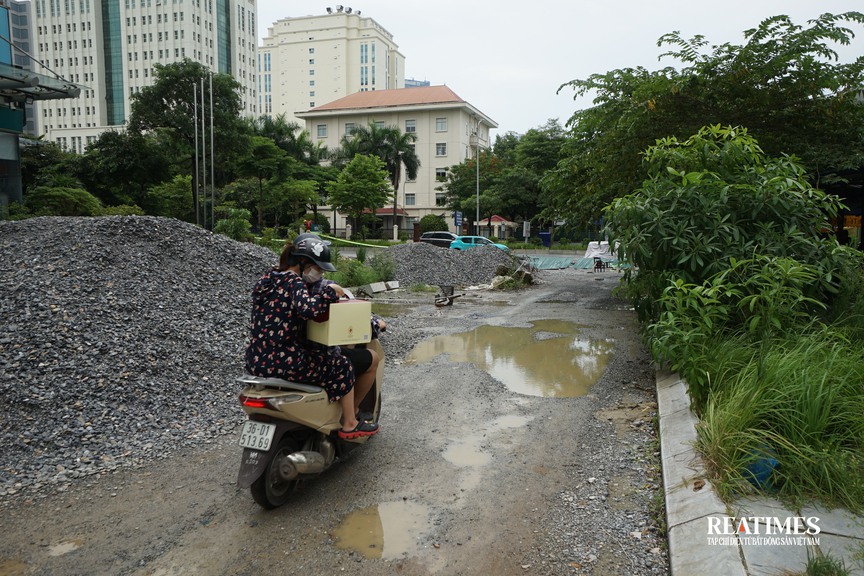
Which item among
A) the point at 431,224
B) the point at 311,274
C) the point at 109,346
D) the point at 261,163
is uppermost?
the point at 261,163

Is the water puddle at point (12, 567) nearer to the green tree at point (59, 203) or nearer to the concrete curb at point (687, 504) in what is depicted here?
the concrete curb at point (687, 504)

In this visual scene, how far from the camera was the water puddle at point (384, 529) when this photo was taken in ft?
10.5

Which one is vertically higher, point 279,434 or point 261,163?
point 261,163

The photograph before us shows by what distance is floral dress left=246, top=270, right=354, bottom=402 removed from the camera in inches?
139

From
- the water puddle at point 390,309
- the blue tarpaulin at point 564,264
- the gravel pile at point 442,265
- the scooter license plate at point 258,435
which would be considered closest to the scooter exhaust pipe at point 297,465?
the scooter license plate at point 258,435

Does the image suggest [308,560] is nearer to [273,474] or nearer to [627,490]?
[273,474]

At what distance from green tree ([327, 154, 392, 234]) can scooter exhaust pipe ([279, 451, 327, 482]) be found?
139ft

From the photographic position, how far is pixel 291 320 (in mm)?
3570

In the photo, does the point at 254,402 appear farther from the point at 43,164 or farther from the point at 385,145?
the point at 385,145

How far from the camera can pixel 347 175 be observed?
45594 mm

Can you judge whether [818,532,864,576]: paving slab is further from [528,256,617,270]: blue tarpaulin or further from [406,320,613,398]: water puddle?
Result: [528,256,617,270]: blue tarpaulin

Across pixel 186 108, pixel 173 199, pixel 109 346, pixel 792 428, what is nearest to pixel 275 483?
pixel 109 346

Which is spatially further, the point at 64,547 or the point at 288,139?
the point at 288,139

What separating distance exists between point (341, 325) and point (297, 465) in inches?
34.4
